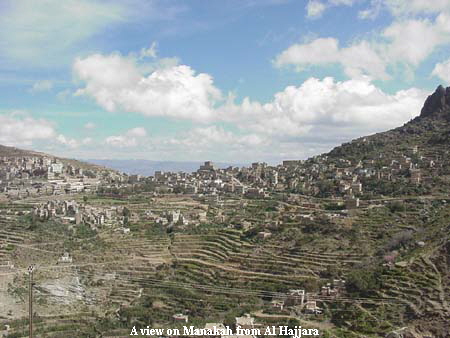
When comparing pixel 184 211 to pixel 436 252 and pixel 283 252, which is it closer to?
pixel 283 252

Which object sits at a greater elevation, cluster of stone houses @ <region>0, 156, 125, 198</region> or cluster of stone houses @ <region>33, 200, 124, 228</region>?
cluster of stone houses @ <region>0, 156, 125, 198</region>

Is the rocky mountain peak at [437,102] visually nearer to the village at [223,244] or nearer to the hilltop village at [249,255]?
the hilltop village at [249,255]

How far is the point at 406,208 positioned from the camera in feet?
105

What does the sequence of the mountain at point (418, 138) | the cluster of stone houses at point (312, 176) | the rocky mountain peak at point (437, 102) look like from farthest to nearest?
the rocky mountain peak at point (437, 102)
the mountain at point (418, 138)
the cluster of stone houses at point (312, 176)

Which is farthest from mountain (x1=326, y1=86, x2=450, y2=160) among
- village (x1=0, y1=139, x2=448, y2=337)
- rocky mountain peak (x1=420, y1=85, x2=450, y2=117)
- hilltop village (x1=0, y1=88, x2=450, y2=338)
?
village (x1=0, y1=139, x2=448, y2=337)

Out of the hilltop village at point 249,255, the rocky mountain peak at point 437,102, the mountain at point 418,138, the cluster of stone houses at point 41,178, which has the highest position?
the rocky mountain peak at point 437,102

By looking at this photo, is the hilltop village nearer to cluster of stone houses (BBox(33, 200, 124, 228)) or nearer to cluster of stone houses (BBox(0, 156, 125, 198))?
cluster of stone houses (BBox(33, 200, 124, 228))

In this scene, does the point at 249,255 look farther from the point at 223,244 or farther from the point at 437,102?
the point at 437,102

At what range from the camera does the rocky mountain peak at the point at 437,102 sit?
60847mm

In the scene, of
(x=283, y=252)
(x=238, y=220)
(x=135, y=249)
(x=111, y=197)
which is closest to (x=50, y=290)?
(x=135, y=249)

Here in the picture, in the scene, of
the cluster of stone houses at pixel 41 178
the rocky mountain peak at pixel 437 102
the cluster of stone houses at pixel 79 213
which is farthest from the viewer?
the rocky mountain peak at pixel 437 102

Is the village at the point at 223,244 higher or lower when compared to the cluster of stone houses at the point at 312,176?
lower

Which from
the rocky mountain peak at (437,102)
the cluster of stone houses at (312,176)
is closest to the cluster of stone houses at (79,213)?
the cluster of stone houses at (312,176)

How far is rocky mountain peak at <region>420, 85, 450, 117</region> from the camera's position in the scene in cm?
6085
